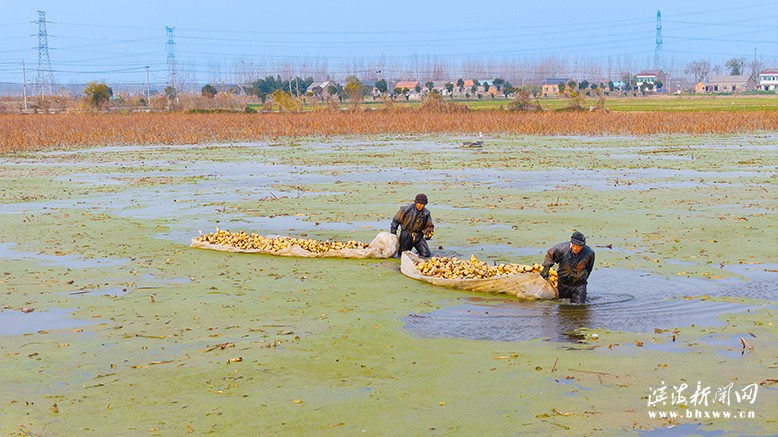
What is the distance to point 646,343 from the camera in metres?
8.52

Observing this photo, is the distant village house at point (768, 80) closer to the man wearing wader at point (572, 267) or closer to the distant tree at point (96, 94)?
the distant tree at point (96, 94)

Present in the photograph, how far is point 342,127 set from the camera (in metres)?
47.2

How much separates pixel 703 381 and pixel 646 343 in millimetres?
1186

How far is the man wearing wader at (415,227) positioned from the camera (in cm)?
1252

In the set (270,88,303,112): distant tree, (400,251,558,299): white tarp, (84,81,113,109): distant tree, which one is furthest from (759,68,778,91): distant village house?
(400,251,558,299): white tarp

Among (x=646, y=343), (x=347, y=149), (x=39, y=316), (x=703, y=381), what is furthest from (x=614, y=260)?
(x=347, y=149)

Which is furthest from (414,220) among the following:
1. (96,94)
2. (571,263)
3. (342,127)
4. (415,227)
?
(96,94)

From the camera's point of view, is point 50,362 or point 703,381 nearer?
point 703,381

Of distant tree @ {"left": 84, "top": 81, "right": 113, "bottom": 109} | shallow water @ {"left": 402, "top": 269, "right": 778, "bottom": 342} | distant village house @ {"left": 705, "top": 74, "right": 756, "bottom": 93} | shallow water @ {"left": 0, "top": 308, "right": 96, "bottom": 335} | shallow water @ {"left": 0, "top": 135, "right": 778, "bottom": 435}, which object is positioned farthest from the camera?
distant village house @ {"left": 705, "top": 74, "right": 756, "bottom": 93}

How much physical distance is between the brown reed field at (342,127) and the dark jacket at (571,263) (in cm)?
2926

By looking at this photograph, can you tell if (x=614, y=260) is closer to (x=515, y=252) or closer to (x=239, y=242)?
(x=515, y=252)

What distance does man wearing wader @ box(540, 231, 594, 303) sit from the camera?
10.1 m

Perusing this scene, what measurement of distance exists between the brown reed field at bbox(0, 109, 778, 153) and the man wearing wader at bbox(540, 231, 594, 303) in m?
29.3

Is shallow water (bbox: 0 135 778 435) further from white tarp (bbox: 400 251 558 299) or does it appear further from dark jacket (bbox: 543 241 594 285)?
dark jacket (bbox: 543 241 594 285)
